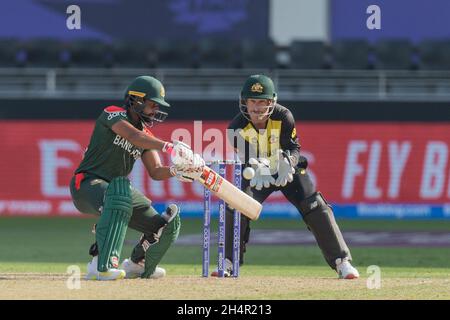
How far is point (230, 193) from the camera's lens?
366 inches

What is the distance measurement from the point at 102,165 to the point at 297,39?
13.5 metres

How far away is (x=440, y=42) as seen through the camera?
74.3 ft

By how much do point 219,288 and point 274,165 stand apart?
164 centimetres

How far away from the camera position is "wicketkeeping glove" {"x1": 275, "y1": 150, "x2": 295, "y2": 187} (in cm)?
997

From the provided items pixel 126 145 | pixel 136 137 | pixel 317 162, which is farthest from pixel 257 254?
pixel 317 162

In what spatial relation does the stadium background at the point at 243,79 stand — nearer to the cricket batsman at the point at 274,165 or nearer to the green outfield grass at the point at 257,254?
the green outfield grass at the point at 257,254

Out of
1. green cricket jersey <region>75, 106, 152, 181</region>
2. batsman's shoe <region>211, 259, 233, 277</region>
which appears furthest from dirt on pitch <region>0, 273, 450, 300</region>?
green cricket jersey <region>75, 106, 152, 181</region>

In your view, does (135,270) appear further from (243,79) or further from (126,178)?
(243,79)

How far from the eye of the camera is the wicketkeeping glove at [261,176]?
386 inches

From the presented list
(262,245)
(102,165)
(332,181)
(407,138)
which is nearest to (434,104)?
(407,138)

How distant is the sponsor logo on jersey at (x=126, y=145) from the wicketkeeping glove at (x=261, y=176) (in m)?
1.02

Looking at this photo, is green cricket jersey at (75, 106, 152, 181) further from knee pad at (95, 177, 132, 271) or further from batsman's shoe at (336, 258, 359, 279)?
batsman's shoe at (336, 258, 359, 279)
